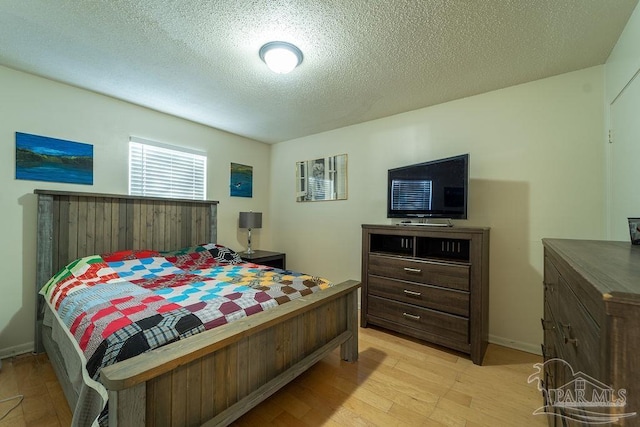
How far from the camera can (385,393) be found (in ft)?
5.68

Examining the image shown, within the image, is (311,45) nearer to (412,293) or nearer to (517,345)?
(412,293)

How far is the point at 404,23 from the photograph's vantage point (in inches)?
63.4

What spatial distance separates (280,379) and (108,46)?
8.43 ft

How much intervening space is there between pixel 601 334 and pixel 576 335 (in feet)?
1.08

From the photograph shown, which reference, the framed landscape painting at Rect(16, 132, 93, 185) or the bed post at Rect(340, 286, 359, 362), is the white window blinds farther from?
the framed landscape painting at Rect(16, 132, 93, 185)

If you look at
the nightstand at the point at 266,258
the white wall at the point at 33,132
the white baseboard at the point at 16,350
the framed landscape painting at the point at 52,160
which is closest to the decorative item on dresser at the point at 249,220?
the nightstand at the point at 266,258

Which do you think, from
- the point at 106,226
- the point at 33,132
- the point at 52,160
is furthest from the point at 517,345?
the point at 33,132

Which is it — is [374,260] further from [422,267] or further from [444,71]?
[444,71]

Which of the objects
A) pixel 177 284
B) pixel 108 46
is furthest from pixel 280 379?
pixel 108 46

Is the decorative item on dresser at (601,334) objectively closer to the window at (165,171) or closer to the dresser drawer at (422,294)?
the dresser drawer at (422,294)

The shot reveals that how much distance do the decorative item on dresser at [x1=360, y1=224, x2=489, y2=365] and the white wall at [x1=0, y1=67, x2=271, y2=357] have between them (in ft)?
8.96

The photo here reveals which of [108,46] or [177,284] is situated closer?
[108,46]

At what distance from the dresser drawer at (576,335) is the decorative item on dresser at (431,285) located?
1.03 meters

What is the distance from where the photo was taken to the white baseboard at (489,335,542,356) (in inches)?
88.4
